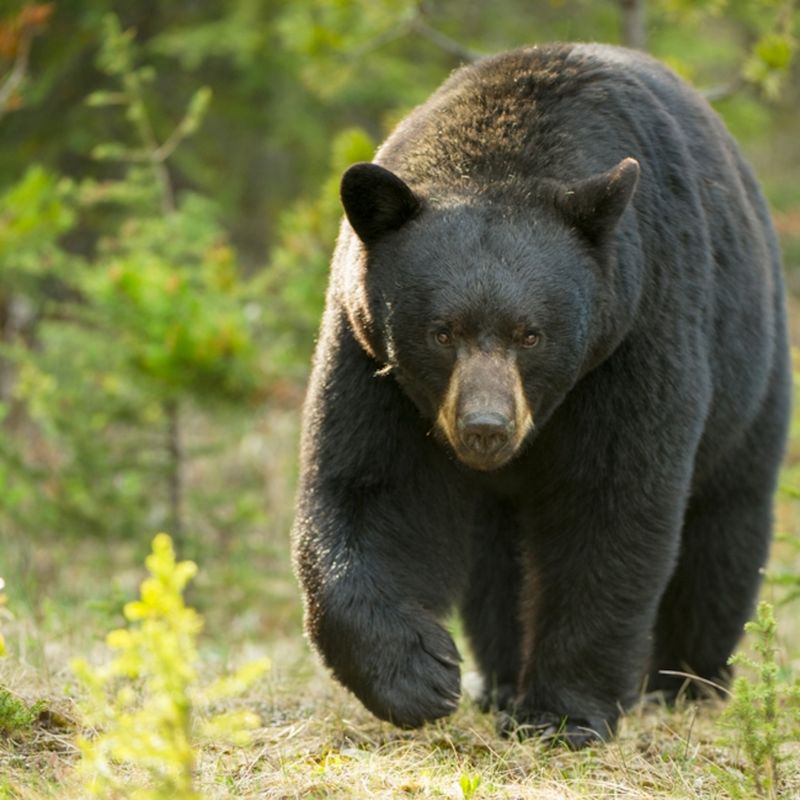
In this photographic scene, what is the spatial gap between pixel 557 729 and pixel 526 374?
1.20 m

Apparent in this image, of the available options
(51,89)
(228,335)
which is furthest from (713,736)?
(51,89)

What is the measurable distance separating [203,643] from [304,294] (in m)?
2.22

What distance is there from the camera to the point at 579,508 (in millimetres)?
4285

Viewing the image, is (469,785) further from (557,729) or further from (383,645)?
(557,729)

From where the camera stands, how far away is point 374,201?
155 inches

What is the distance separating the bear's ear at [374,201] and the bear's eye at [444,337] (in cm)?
37

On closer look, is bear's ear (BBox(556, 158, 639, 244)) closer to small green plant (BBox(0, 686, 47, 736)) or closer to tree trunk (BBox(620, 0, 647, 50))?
small green plant (BBox(0, 686, 47, 736))

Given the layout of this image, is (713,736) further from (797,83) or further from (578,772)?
(797,83)

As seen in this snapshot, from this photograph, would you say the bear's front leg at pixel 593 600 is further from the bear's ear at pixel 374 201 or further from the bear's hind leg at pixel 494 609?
the bear's ear at pixel 374 201

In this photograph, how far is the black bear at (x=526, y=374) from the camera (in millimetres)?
3895

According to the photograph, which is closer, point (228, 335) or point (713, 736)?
point (713, 736)

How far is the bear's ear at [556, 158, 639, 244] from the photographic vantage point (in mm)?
3828

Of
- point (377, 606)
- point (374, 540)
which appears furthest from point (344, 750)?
point (374, 540)

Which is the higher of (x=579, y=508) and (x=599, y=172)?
(x=599, y=172)
